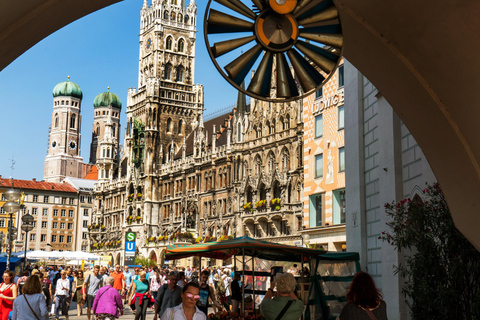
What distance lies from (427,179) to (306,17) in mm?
6059

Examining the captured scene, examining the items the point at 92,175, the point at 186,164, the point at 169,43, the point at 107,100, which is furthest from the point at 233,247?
the point at 107,100

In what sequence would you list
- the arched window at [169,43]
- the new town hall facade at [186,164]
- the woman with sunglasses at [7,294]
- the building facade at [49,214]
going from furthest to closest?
1. the building facade at [49,214]
2. the arched window at [169,43]
3. the new town hall facade at [186,164]
4. the woman with sunglasses at [7,294]

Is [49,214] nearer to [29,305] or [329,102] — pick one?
[329,102]

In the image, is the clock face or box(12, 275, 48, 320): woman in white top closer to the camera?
box(12, 275, 48, 320): woman in white top

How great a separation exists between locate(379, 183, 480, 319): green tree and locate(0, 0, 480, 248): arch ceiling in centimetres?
140

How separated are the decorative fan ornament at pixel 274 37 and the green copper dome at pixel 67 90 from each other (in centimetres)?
14470

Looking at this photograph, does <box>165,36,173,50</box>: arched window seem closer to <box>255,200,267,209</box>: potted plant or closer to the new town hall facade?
the new town hall facade

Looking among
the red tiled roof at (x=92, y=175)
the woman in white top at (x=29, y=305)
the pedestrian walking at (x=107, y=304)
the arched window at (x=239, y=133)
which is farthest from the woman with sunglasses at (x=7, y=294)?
the red tiled roof at (x=92, y=175)

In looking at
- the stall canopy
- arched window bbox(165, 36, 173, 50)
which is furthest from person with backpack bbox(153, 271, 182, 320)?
arched window bbox(165, 36, 173, 50)

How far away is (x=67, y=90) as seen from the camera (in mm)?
144750

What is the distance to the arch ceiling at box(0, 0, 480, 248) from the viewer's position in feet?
18.1

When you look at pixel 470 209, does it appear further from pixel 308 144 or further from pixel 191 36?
pixel 191 36

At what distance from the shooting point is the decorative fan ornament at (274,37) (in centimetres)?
602

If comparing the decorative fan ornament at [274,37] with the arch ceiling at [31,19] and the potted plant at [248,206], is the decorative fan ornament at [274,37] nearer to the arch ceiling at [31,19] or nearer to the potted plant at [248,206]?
the arch ceiling at [31,19]
